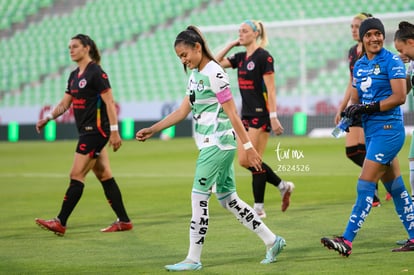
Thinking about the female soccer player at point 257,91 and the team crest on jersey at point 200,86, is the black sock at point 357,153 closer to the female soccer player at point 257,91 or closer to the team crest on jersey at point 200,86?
the female soccer player at point 257,91

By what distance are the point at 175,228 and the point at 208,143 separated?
2804mm

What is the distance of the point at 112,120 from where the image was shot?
9.77 m

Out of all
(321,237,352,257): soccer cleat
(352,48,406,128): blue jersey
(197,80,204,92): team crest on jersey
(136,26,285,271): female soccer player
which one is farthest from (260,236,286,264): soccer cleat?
(197,80,204,92): team crest on jersey

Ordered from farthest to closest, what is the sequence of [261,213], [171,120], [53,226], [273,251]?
[261,213] < [53,226] < [171,120] < [273,251]

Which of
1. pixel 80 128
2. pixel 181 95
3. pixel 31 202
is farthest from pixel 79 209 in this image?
pixel 181 95

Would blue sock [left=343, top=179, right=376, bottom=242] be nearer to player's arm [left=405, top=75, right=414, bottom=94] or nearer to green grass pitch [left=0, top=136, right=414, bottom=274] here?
green grass pitch [left=0, top=136, right=414, bottom=274]

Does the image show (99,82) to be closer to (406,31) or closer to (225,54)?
(225,54)

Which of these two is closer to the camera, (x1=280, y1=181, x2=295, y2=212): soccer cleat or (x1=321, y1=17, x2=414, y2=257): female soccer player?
(x1=321, y1=17, x2=414, y2=257): female soccer player

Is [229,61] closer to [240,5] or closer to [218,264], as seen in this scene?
[218,264]

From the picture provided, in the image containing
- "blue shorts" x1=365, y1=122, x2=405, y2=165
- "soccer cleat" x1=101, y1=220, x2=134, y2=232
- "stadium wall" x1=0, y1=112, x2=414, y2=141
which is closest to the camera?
"blue shorts" x1=365, y1=122, x2=405, y2=165

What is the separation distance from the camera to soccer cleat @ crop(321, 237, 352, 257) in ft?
23.6

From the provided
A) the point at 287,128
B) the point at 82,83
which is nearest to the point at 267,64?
the point at 82,83

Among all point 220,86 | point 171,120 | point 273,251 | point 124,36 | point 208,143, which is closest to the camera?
point 220,86

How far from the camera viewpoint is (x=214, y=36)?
3014 cm
